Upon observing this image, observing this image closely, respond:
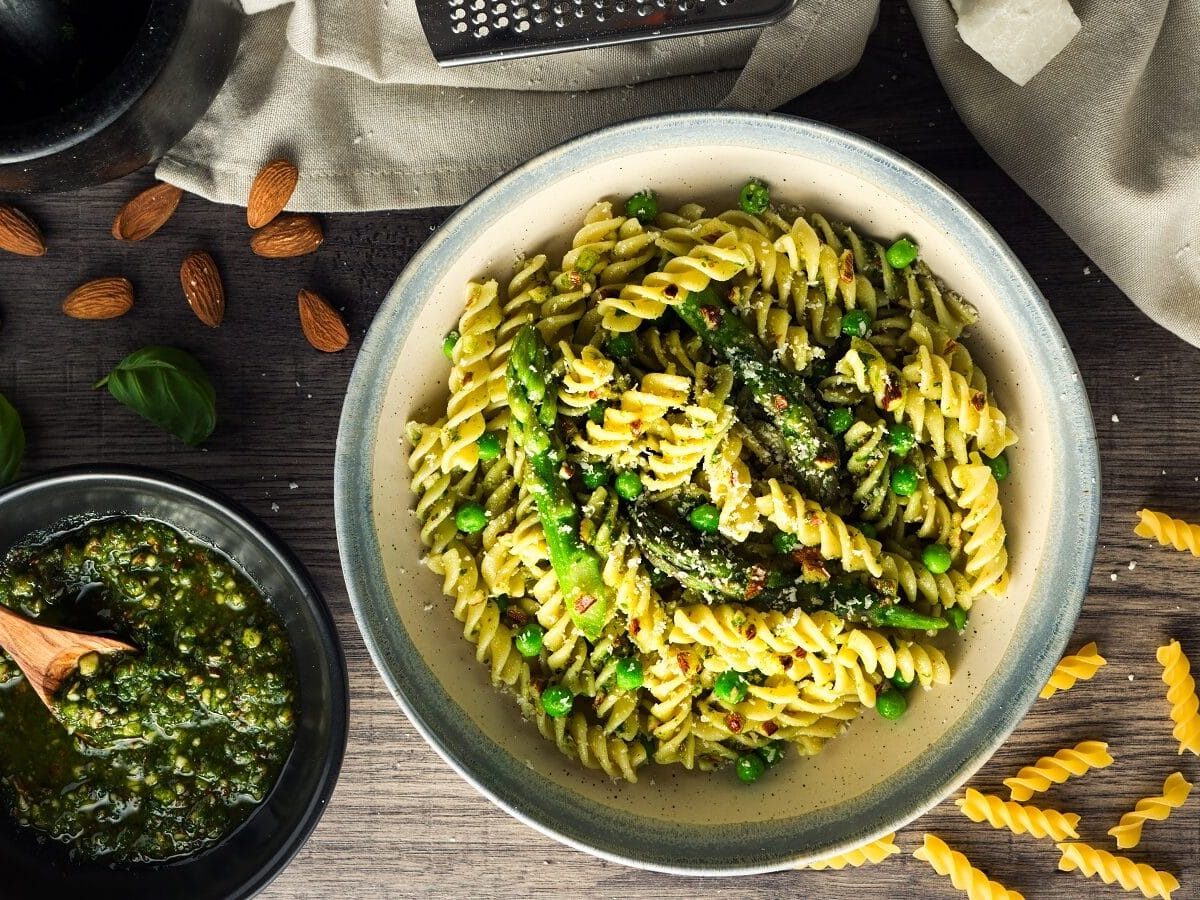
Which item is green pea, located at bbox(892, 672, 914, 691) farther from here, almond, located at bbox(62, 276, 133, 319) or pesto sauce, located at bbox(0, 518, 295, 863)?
almond, located at bbox(62, 276, 133, 319)

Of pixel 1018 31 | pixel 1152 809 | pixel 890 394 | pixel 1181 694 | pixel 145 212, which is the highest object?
pixel 1018 31

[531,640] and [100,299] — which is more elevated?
[100,299]

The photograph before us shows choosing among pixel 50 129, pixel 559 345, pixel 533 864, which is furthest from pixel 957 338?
pixel 50 129

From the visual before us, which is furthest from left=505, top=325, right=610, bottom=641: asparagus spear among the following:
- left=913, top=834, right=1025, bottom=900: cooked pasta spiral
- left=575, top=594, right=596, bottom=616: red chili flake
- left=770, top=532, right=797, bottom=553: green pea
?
left=913, top=834, right=1025, bottom=900: cooked pasta spiral

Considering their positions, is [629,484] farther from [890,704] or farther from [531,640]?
[890,704]

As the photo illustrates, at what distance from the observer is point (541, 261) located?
9.71 feet

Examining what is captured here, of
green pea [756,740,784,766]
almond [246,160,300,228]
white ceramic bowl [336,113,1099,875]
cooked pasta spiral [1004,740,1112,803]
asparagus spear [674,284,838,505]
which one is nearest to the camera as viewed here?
white ceramic bowl [336,113,1099,875]

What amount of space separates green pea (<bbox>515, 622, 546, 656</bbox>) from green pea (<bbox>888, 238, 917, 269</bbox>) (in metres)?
1.43

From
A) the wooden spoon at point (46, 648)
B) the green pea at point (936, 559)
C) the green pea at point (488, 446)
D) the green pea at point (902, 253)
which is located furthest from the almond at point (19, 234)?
the green pea at point (936, 559)

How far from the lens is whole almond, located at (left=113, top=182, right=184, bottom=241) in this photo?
3.29 metres

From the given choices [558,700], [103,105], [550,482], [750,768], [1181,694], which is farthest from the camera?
[1181,694]

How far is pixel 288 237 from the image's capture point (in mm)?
3275

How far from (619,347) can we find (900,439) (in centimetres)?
82

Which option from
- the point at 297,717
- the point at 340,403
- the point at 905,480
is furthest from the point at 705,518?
the point at 297,717
